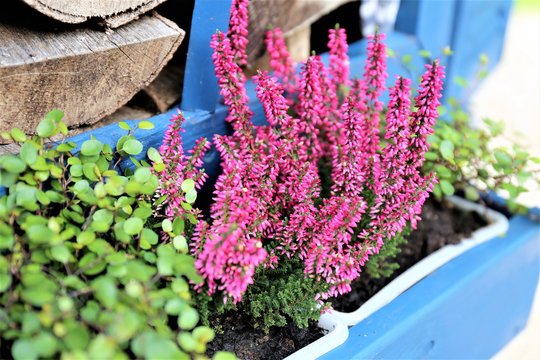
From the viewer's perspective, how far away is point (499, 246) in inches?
81.9

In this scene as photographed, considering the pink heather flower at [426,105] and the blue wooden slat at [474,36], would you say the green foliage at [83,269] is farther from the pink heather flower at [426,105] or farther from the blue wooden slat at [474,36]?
the blue wooden slat at [474,36]

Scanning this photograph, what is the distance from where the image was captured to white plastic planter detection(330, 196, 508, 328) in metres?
1.69

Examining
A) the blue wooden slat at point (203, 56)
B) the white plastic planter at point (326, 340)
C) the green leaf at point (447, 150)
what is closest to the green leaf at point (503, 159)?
the green leaf at point (447, 150)

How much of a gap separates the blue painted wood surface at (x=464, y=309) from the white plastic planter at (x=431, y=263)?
2 centimetres

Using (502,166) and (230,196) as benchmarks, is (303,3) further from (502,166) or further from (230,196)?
(230,196)

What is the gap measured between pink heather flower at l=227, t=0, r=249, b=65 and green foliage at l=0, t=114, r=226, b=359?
409mm

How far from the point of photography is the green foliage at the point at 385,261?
1714 mm

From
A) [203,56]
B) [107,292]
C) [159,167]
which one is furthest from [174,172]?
[107,292]

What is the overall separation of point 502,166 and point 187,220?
1075 millimetres

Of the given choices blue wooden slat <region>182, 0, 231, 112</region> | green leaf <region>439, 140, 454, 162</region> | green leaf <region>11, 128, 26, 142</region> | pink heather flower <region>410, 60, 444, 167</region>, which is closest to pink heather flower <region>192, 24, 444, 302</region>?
pink heather flower <region>410, 60, 444, 167</region>

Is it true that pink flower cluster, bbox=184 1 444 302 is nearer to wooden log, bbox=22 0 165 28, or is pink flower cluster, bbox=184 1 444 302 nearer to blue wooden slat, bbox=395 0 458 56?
wooden log, bbox=22 0 165 28

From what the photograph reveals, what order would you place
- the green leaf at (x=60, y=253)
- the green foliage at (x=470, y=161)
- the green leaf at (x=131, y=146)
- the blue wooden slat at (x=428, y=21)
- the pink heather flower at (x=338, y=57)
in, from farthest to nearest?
1. the blue wooden slat at (x=428, y=21)
2. the green foliage at (x=470, y=161)
3. the pink heather flower at (x=338, y=57)
4. the green leaf at (x=131, y=146)
5. the green leaf at (x=60, y=253)

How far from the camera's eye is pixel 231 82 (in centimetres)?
162

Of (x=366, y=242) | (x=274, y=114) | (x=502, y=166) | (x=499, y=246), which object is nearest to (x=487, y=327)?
(x=499, y=246)
